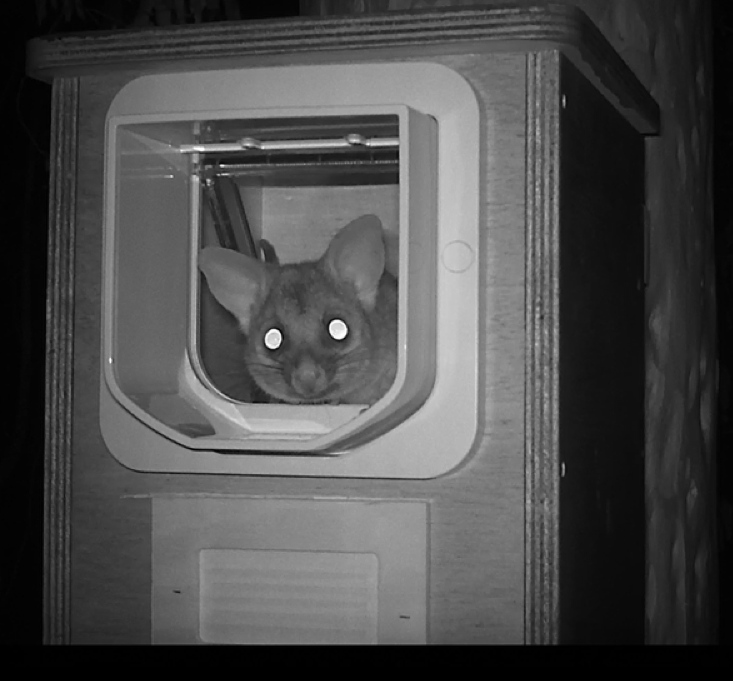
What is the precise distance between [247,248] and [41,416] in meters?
0.88

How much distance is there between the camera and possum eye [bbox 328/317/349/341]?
1344mm

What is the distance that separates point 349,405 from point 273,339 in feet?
0.61

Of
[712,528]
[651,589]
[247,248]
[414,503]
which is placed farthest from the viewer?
[712,528]

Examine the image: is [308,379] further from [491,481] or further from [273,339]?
[491,481]

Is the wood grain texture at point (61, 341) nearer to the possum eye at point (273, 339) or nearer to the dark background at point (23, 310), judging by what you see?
the possum eye at point (273, 339)

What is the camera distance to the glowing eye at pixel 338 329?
134cm

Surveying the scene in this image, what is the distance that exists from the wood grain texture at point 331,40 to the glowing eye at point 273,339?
362mm

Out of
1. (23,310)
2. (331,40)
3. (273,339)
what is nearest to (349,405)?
(273,339)

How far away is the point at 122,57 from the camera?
1.17 m

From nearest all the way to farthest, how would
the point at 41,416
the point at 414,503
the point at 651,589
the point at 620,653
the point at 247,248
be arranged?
1. the point at 620,653
2. the point at 414,503
3. the point at 247,248
4. the point at 651,589
5. the point at 41,416

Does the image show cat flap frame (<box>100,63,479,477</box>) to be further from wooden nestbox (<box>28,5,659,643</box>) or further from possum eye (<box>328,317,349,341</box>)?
possum eye (<box>328,317,349,341</box>)

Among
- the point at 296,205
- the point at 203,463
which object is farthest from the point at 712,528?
the point at 203,463

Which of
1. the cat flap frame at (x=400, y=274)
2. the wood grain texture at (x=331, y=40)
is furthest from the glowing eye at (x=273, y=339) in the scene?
the wood grain texture at (x=331, y=40)

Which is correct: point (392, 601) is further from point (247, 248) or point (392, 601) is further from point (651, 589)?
point (651, 589)
